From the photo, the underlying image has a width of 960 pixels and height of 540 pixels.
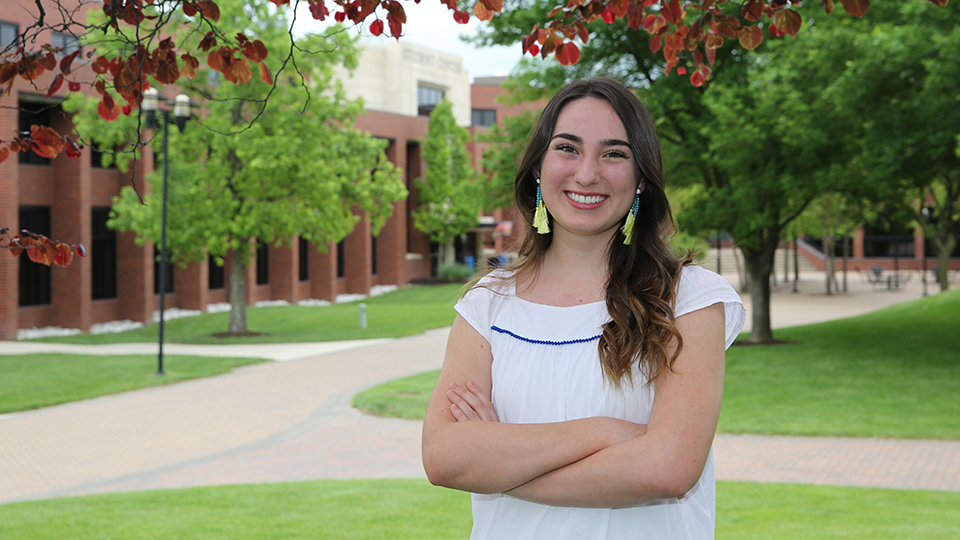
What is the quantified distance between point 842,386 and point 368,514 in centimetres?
1067

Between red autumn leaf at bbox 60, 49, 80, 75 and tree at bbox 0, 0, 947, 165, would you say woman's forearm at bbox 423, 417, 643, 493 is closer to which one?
tree at bbox 0, 0, 947, 165

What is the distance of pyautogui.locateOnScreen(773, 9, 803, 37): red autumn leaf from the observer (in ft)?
13.1

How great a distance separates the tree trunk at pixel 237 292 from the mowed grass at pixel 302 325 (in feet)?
1.89

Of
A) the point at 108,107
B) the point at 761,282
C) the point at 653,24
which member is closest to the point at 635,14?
the point at 653,24

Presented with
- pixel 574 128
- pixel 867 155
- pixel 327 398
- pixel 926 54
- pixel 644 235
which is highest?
pixel 926 54

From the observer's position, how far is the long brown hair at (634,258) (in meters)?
2.29

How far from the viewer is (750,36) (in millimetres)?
4195

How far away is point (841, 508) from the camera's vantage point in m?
7.64

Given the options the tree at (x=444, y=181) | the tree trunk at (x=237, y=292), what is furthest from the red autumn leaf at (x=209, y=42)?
the tree at (x=444, y=181)

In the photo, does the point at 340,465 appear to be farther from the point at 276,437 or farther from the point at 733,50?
the point at 733,50

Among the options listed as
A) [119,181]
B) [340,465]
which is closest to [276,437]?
[340,465]

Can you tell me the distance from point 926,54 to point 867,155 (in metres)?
1.80

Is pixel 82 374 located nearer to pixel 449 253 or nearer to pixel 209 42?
pixel 209 42

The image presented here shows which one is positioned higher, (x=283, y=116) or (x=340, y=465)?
(x=283, y=116)
